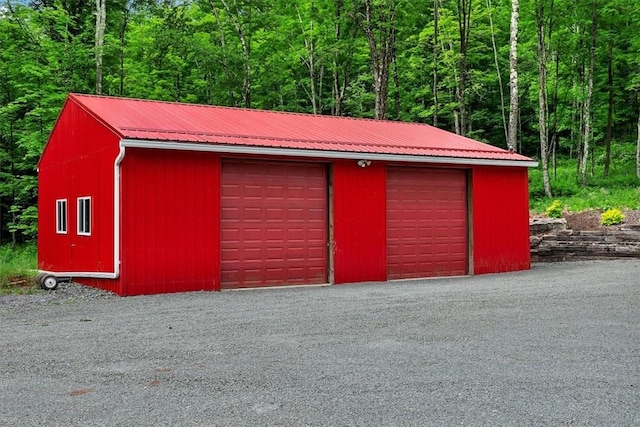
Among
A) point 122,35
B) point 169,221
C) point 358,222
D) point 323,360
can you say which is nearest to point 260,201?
point 169,221

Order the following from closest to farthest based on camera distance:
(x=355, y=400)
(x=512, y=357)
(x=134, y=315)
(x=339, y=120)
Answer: (x=355, y=400) → (x=512, y=357) → (x=134, y=315) → (x=339, y=120)

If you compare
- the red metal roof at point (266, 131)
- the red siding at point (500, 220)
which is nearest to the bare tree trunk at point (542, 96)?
the red metal roof at point (266, 131)

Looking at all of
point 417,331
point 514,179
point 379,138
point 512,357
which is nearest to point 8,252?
point 379,138

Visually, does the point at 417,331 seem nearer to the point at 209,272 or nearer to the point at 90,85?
the point at 209,272

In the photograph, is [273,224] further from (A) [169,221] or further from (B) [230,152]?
(A) [169,221]

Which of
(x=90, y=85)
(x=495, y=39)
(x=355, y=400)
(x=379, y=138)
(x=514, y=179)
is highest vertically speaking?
(x=495, y=39)

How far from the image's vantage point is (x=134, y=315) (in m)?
7.68

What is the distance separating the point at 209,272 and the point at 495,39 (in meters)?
25.3

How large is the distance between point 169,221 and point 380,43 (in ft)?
51.5

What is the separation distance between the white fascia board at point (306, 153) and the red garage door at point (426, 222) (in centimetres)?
43

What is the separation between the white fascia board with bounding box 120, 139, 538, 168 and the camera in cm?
966

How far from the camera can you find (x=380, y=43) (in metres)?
23.5

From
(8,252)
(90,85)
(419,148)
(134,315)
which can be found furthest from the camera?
(90,85)

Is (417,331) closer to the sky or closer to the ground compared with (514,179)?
closer to the ground
